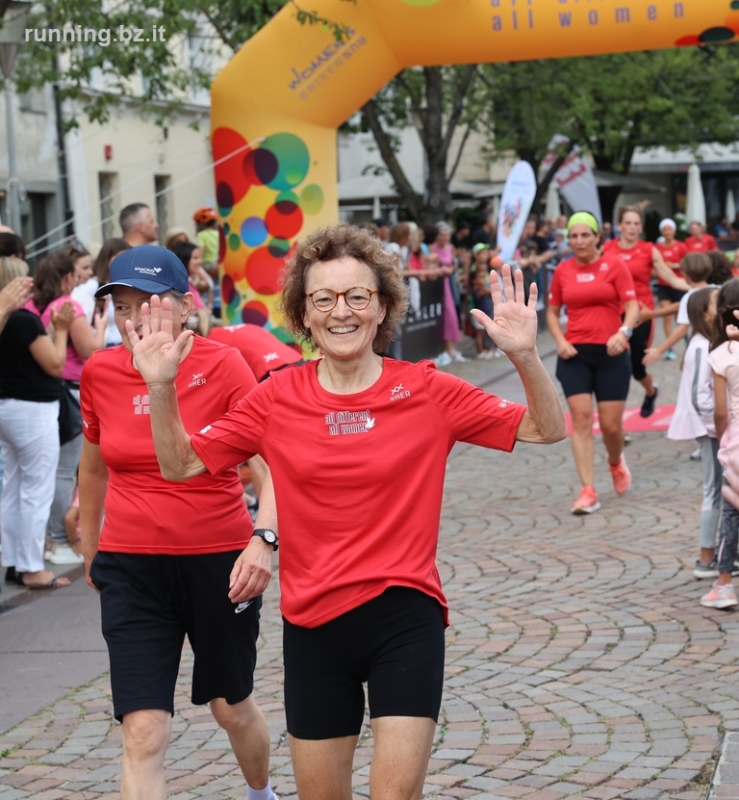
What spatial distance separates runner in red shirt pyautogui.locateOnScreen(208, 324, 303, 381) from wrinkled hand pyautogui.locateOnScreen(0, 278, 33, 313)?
107 centimetres

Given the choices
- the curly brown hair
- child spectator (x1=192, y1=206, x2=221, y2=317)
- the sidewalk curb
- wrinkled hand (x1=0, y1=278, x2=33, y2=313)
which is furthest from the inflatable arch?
the curly brown hair

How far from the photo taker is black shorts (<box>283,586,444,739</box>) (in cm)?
328

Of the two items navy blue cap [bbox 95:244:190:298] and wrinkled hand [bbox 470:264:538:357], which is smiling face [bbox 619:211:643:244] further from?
wrinkled hand [bbox 470:264:538:357]

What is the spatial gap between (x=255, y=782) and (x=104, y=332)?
18.3 feet

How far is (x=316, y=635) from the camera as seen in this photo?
3.35 meters

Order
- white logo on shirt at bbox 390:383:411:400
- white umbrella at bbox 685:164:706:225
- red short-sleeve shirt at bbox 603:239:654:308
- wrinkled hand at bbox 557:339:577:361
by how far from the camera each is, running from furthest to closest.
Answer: white umbrella at bbox 685:164:706:225 < red short-sleeve shirt at bbox 603:239:654:308 < wrinkled hand at bbox 557:339:577:361 < white logo on shirt at bbox 390:383:411:400

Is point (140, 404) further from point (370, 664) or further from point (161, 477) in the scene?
point (370, 664)

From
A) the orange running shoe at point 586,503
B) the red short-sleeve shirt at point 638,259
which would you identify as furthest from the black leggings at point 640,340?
the orange running shoe at point 586,503

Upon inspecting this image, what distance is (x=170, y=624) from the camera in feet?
13.2

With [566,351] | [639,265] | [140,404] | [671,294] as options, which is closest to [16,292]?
[140,404]

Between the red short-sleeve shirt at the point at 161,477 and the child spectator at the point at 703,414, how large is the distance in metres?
3.89

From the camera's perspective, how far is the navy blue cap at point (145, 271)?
396cm

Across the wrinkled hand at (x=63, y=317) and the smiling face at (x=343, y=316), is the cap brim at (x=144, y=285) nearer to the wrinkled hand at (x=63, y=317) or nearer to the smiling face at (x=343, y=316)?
the smiling face at (x=343, y=316)

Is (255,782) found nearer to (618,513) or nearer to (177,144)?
(618,513)
